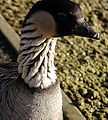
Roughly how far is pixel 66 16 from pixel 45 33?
0.79ft

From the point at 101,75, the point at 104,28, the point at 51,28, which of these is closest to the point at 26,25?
the point at 51,28

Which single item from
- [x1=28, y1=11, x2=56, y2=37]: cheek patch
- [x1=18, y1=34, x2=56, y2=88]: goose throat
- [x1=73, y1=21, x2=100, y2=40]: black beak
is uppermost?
[x1=28, y1=11, x2=56, y2=37]: cheek patch

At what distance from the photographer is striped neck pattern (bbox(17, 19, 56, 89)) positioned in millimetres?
4074

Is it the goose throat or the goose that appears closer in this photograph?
the goose

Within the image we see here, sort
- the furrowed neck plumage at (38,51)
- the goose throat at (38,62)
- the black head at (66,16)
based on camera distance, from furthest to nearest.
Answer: the goose throat at (38,62), the furrowed neck plumage at (38,51), the black head at (66,16)

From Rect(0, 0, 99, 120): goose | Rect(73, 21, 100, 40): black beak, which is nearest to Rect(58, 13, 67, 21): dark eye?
Rect(0, 0, 99, 120): goose

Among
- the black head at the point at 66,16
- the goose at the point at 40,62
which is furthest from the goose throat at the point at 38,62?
the black head at the point at 66,16

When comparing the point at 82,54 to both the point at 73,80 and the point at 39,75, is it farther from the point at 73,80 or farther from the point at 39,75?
the point at 39,75

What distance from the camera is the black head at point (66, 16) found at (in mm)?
3900

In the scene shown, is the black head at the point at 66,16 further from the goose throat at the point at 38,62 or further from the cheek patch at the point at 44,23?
the goose throat at the point at 38,62

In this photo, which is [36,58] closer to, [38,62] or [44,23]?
[38,62]

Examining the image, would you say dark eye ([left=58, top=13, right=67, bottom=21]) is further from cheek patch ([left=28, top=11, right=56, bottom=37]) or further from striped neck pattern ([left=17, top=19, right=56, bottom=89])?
striped neck pattern ([left=17, top=19, right=56, bottom=89])

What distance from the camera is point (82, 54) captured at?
23.7 feet

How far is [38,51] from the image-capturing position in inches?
162
